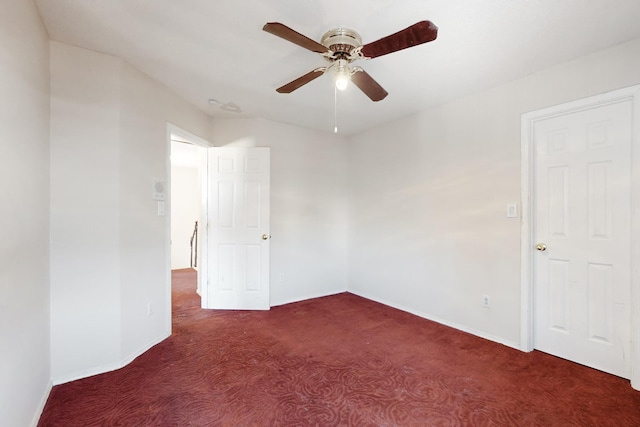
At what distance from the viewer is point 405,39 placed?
144 cm

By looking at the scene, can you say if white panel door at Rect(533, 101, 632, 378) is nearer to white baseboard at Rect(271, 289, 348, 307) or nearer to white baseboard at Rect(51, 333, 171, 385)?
white baseboard at Rect(271, 289, 348, 307)

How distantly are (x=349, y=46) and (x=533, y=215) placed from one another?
2.18 metres

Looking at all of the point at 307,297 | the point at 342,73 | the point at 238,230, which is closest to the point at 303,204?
the point at 238,230

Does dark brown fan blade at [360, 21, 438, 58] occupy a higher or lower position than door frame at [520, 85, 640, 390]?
higher

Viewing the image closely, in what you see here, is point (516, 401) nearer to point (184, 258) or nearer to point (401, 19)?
point (401, 19)

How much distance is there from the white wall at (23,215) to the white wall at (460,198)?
337 centimetres

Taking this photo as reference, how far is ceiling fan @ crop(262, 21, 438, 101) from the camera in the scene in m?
1.38

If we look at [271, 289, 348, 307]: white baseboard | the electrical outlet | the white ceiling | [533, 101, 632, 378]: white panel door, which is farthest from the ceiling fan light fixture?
[271, 289, 348, 307]: white baseboard

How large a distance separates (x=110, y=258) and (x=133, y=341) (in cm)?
77

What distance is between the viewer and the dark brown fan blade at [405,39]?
4.30 ft

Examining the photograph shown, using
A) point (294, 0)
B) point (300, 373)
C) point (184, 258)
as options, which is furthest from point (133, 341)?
point (184, 258)

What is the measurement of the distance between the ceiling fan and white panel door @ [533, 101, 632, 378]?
5.47 feet

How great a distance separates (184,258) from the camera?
253 inches

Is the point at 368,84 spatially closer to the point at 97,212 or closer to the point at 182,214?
the point at 97,212
